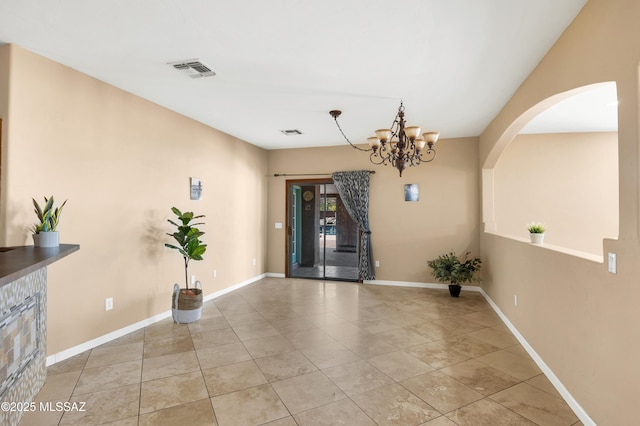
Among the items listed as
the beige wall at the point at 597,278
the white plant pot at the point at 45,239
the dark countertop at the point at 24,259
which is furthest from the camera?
the white plant pot at the point at 45,239

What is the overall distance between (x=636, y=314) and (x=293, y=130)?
15.0ft

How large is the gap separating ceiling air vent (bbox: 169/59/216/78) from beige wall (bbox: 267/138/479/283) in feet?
11.9

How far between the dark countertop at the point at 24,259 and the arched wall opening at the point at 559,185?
5251mm

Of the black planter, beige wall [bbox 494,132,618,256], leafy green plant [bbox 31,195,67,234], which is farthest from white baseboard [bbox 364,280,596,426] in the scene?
leafy green plant [bbox 31,195,67,234]

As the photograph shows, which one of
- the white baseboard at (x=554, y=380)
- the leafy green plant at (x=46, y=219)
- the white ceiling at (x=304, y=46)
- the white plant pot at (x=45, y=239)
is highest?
the white ceiling at (x=304, y=46)

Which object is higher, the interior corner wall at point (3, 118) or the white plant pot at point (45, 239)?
the interior corner wall at point (3, 118)

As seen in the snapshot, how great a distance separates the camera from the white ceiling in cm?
215

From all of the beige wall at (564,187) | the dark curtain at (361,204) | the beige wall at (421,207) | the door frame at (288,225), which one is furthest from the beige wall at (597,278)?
the door frame at (288,225)

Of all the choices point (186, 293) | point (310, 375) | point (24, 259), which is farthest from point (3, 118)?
point (310, 375)

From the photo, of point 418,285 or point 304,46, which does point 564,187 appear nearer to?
point 418,285

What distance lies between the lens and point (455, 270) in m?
5.27

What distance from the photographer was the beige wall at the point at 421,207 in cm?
580

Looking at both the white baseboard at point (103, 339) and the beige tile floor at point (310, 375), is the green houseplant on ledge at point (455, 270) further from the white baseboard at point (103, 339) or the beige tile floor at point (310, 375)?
the white baseboard at point (103, 339)

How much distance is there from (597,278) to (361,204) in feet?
14.3
